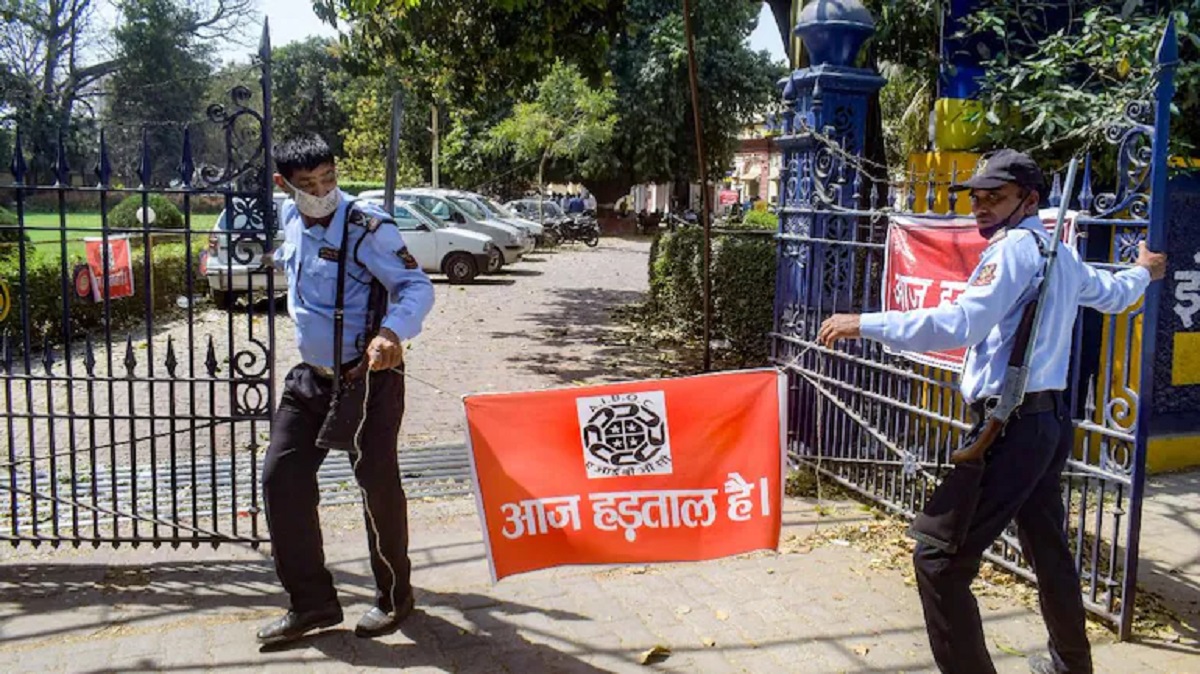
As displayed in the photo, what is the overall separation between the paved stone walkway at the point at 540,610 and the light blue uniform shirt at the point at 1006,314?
1.27 metres

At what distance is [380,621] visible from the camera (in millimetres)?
3992

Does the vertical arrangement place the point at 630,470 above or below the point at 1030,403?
below

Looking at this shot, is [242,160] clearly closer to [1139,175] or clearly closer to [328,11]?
[1139,175]

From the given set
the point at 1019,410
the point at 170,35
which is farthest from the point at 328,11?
the point at 170,35

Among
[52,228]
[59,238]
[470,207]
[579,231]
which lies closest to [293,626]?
[52,228]

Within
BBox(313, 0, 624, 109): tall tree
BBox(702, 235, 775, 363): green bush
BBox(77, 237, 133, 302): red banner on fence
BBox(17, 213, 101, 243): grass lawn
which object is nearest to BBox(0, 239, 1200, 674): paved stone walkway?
BBox(17, 213, 101, 243): grass lawn

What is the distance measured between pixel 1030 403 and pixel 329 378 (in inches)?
97.8

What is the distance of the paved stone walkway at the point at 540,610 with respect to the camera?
152 inches

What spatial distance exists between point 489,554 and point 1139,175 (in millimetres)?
2901

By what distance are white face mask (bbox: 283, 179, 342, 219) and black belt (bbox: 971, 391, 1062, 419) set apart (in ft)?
7.97

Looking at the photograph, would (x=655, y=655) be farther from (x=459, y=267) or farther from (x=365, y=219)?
(x=459, y=267)

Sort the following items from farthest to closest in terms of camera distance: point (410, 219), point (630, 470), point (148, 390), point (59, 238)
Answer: point (410, 219)
point (59, 238)
point (148, 390)
point (630, 470)

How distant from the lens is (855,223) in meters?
5.95

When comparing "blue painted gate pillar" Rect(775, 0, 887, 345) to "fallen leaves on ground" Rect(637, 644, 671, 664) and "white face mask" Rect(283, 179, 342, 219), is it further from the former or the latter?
"white face mask" Rect(283, 179, 342, 219)
